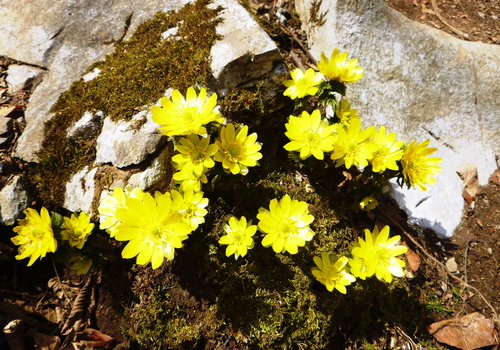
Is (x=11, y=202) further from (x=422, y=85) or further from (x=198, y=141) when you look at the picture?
(x=422, y=85)

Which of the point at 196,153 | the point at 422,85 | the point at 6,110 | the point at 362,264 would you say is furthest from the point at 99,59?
the point at 422,85

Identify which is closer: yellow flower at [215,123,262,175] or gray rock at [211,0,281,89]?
yellow flower at [215,123,262,175]

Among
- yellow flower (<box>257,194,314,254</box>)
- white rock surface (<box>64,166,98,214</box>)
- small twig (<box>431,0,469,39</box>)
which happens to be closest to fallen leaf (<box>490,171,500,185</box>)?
small twig (<box>431,0,469,39</box>)

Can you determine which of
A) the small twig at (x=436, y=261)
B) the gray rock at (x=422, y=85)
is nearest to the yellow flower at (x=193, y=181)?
the small twig at (x=436, y=261)

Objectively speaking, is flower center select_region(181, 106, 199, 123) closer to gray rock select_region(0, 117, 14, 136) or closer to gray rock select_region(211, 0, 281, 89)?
gray rock select_region(211, 0, 281, 89)

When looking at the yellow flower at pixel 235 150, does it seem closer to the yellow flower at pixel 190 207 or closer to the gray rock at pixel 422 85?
the yellow flower at pixel 190 207

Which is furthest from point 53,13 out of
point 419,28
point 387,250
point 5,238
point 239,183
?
point 419,28
